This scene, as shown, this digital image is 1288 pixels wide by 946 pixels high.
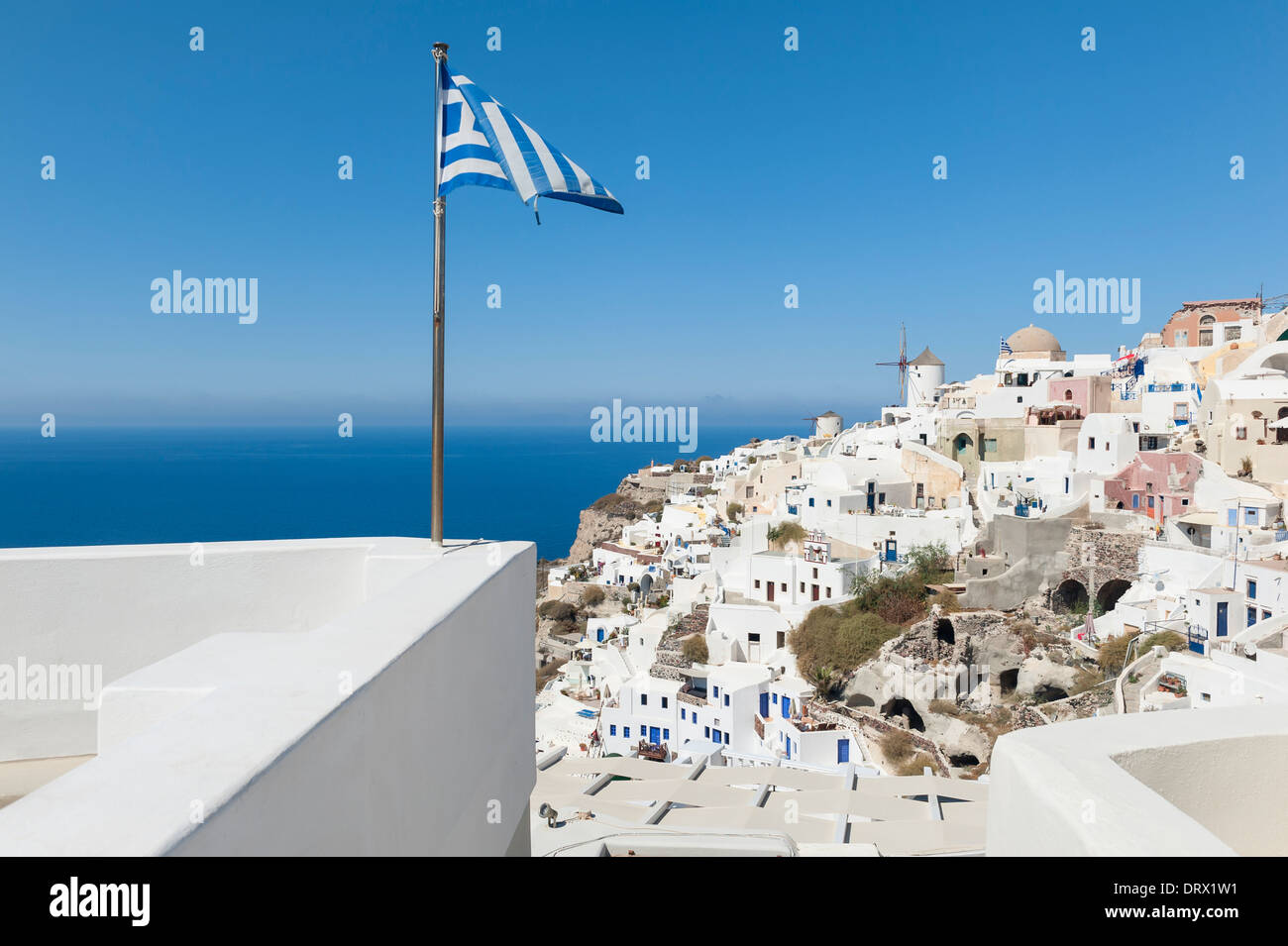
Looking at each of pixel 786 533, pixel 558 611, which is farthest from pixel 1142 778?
pixel 558 611

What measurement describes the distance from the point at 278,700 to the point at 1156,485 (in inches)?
905

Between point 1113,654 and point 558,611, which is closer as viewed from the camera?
point 1113,654

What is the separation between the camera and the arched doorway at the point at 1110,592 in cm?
1809

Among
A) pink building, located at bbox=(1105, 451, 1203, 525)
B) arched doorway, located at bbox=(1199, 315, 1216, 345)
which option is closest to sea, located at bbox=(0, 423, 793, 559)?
pink building, located at bbox=(1105, 451, 1203, 525)

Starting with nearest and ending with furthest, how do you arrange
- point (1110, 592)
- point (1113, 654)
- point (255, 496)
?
point (1113, 654)
point (1110, 592)
point (255, 496)

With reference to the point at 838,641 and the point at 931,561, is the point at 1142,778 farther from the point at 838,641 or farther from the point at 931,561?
the point at 931,561

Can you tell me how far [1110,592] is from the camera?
719 inches

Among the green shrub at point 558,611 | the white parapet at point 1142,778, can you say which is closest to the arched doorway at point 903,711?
the green shrub at point 558,611

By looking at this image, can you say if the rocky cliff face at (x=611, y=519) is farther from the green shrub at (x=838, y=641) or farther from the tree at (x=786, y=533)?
the green shrub at (x=838, y=641)

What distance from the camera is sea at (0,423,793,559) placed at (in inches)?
1594

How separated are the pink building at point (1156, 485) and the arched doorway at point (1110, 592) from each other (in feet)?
6.89

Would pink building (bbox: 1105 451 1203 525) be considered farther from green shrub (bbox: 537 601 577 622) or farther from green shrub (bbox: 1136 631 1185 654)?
green shrub (bbox: 537 601 577 622)

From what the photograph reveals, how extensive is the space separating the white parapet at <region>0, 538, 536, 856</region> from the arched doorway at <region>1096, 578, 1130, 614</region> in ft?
61.5
